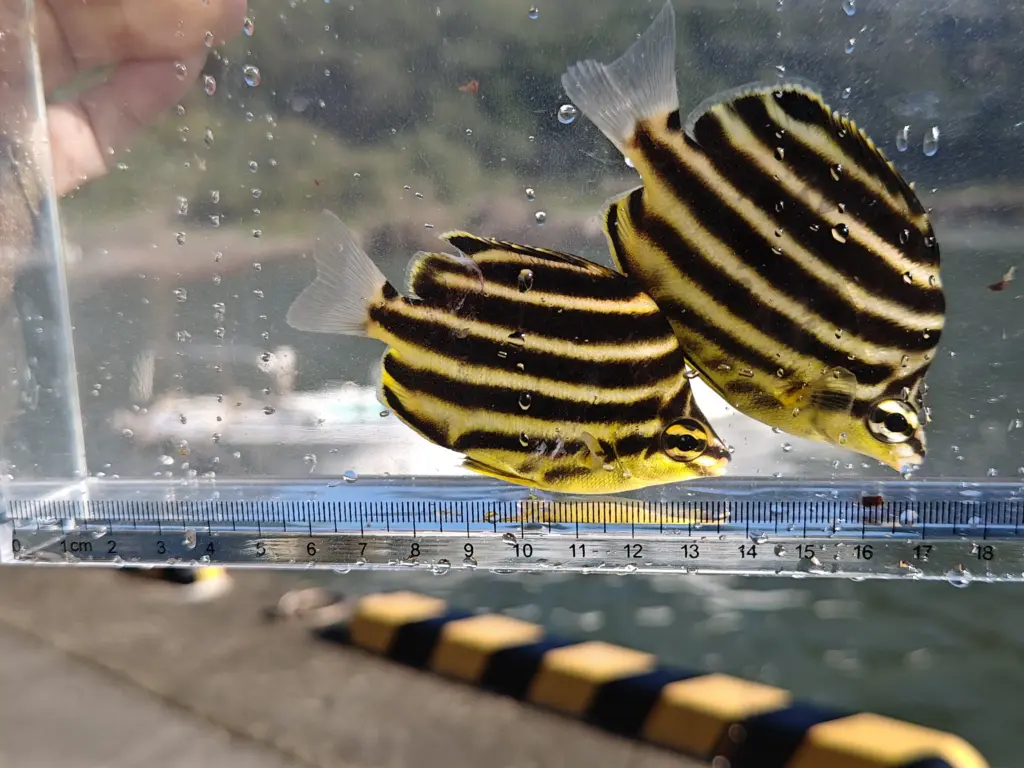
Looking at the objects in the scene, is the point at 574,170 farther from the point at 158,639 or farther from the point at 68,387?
the point at 158,639

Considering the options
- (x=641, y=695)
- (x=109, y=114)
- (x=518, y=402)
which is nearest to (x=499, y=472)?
(x=518, y=402)

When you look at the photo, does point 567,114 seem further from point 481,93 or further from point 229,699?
point 229,699

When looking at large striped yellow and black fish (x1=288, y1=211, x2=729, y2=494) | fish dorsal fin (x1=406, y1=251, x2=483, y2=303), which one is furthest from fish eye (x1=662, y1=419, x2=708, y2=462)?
fish dorsal fin (x1=406, y1=251, x2=483, y2=303)

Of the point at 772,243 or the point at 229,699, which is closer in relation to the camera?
the point at 772,243

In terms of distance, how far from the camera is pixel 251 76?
2.58 feet

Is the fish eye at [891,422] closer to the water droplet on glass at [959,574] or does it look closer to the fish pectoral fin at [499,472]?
the water droplet on glass at [959,574]

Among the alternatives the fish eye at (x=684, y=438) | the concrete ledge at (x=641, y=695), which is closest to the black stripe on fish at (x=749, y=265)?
Result: the fish eye at (x=684, y=438)

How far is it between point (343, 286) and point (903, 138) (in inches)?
23.4

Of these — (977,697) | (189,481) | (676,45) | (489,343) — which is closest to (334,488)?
(189,481)

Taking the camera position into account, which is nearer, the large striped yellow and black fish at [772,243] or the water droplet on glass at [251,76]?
the large striped yellow and black fish at [772,243]

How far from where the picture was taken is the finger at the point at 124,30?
2.57ft

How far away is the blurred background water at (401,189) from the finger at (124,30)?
4cm

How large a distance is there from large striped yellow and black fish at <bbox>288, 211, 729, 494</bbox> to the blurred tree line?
124 millimetres

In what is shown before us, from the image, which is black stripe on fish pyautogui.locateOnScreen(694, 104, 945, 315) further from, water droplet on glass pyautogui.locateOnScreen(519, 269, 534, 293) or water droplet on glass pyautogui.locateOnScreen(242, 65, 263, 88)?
water droplet on glass pyautogui.locateOnScreen(242, 65, 263, 88)
